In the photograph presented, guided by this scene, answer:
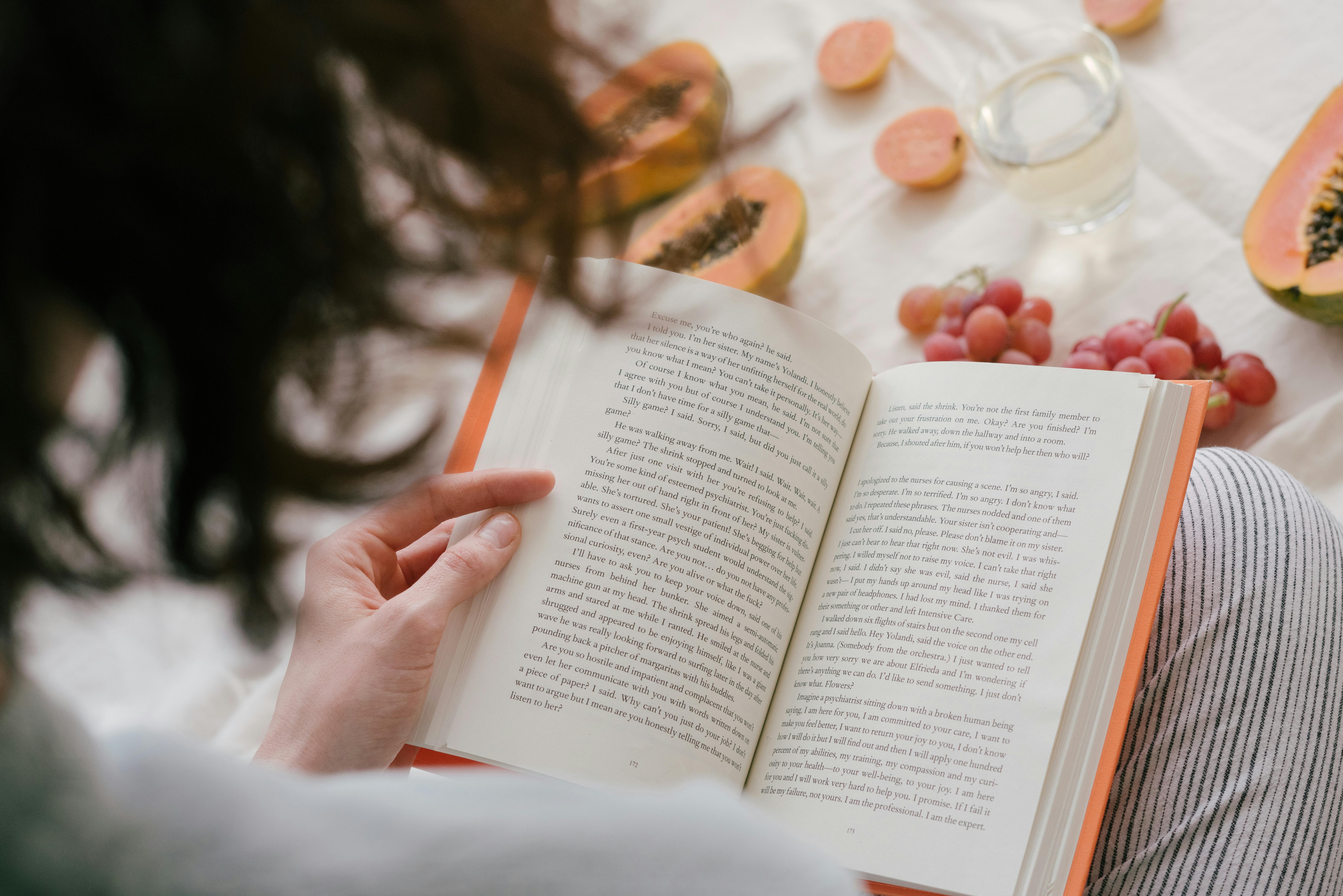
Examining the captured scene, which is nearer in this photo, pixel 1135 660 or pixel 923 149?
pixel 1135 660

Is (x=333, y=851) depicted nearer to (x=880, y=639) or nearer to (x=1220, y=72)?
(x=880, y=639)

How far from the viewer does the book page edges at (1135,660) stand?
525 mm

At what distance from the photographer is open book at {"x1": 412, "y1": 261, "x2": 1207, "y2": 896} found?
1.79ft

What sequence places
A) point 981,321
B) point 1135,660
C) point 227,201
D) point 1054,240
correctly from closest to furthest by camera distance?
point 227,201 → point 1135,660 → point 981,321 → point 1054,240

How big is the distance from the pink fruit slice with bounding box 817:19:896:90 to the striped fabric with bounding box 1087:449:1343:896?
0.64 m

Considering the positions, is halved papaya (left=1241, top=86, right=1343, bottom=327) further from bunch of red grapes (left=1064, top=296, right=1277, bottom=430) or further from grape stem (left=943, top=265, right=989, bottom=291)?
grape stem (left=943, top=265, right=989, bottom=291)

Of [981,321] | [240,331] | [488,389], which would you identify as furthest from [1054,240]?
[240,331]

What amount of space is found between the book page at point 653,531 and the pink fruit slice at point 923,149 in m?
0.37

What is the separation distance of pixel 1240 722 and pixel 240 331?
59cm

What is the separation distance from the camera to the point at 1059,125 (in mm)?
848

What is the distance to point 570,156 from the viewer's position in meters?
0.33

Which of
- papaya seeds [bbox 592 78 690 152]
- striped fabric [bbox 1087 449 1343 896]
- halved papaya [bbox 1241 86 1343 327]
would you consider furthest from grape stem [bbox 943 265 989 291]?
papaya seeds [bbox 592 78 690 152]

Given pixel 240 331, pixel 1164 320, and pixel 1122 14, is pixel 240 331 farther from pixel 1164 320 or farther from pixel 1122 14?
pixel 1122 14

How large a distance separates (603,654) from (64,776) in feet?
1.14
